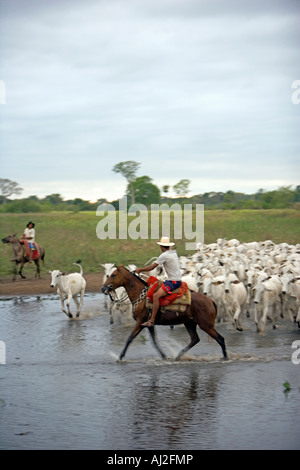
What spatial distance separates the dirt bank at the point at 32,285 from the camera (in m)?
23.2

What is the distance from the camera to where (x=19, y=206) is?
69.6 metres

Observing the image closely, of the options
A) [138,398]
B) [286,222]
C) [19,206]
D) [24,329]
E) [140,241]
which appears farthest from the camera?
[19,206]

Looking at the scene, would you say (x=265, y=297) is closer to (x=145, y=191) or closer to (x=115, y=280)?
(x=115, y=280)

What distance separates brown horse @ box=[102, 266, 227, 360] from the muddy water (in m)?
0.45

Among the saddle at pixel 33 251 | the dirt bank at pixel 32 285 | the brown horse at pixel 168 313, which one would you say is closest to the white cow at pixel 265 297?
the brown horse at pixel 168 313

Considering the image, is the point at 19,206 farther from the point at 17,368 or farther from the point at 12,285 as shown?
the point at 17,368

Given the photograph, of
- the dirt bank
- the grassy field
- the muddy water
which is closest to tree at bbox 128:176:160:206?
the grassy field

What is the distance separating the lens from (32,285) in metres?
24.6

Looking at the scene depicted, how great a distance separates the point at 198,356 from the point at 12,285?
43.8 ft

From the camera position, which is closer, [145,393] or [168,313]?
[145,393]

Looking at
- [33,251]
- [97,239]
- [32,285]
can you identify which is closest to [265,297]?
[32,285]

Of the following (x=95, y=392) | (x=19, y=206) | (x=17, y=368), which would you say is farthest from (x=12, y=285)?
(x=19, y=206)

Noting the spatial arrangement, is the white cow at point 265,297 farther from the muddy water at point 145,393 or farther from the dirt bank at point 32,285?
the dirt bank at point 32,285

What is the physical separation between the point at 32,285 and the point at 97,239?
54.4ft
